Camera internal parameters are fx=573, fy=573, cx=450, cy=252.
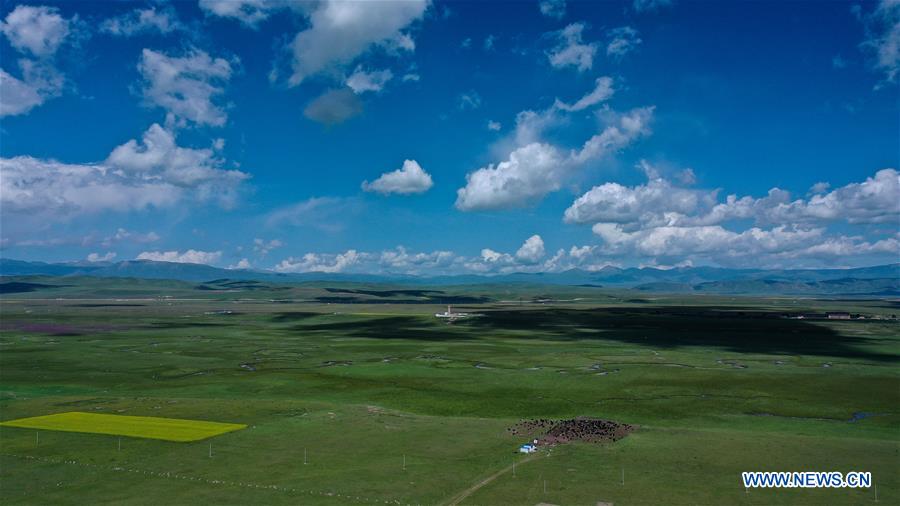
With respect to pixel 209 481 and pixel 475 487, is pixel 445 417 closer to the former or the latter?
pixel 475 487

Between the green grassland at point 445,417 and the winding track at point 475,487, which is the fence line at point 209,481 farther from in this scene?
the winding track at point 475,487

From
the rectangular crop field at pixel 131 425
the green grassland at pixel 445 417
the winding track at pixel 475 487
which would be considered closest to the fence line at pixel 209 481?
the green grassland at pixel 445 417

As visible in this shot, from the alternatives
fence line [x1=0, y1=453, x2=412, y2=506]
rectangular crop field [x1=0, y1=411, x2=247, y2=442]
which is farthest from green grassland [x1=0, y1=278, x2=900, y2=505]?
rectangular crop field [x1=0, y1=411, x2=247, y2=442]

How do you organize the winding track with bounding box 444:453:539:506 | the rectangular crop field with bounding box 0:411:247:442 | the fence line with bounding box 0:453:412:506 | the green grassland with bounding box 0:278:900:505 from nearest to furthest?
the winding track with bounding box 444:453:539:506 → the fence line with bounding box 0:453:412:506 → the green grassland with bounding box 0:278:900:505 → the rectangular crop field with bounding box 0:411:247:442

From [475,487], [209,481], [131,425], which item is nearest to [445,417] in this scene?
[475,487]

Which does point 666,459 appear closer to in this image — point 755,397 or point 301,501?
point 301,501

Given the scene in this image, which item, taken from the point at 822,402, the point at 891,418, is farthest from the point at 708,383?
the point at 891,418

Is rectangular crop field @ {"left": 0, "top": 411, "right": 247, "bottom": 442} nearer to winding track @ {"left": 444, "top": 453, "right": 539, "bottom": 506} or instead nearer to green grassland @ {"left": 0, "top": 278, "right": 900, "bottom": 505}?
green grassland @ {"left": 0, "top": 278, "right": 900, "bottom": 505}
